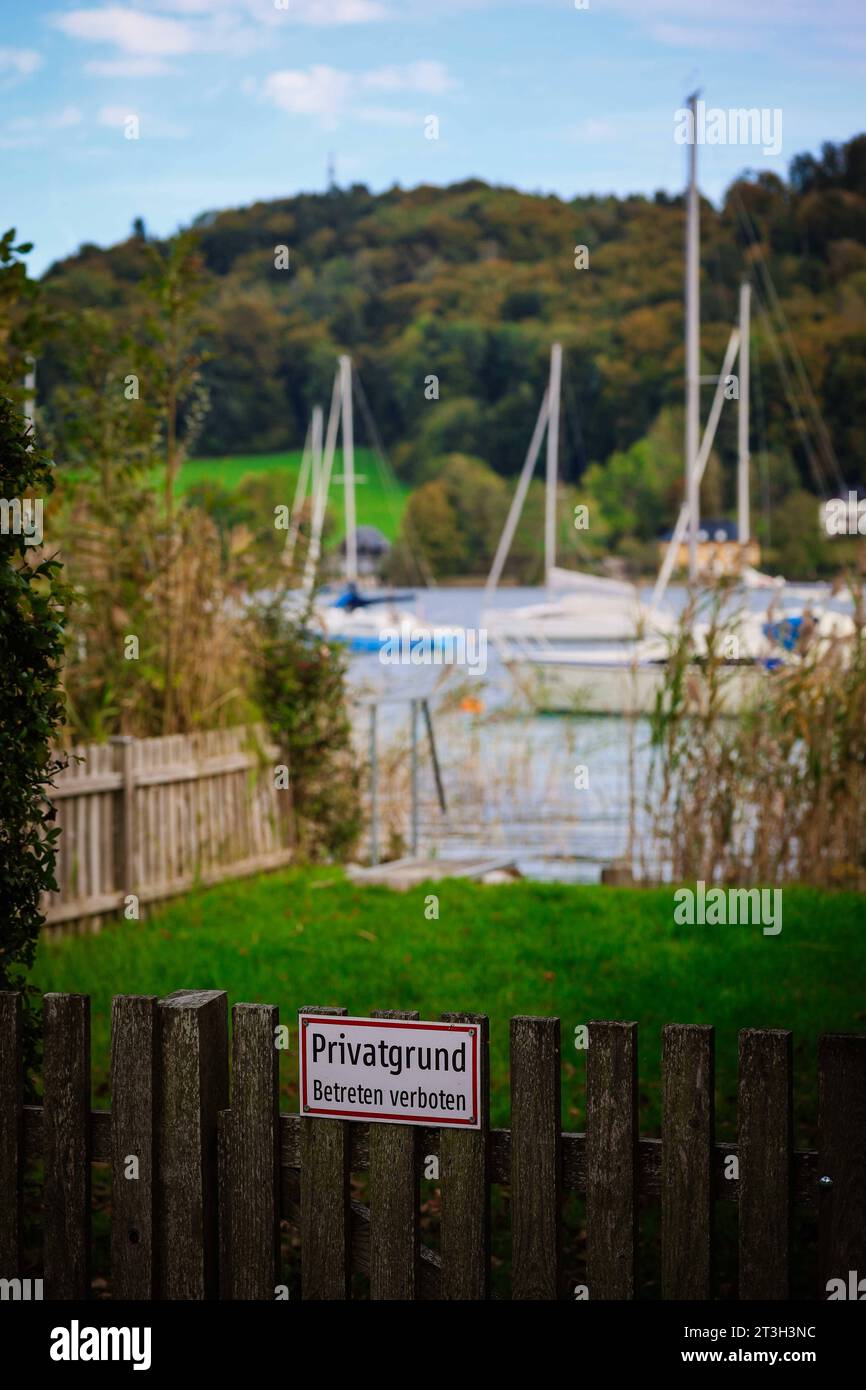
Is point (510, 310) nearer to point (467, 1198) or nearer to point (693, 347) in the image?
point (693, 347)

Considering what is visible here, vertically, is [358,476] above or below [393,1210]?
above

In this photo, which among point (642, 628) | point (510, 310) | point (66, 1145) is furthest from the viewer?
point (510, 310)

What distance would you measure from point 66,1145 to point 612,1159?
1.06 meters

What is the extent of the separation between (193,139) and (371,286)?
7911mm

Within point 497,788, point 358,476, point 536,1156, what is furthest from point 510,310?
point 536,1156

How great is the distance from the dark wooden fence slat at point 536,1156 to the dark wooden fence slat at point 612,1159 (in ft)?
0.21

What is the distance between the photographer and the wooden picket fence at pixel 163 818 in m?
8.10

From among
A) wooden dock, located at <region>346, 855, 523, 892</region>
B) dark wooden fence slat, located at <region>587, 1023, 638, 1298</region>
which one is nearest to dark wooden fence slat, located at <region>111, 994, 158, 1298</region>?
dark wooden fence slat, located at <region>587, 1023, 638, 1298</region>

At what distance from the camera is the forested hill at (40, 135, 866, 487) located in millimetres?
41688

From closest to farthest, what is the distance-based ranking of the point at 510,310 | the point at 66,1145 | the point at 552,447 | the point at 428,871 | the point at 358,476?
1. the point at 66,1145
2. the point at 428,871
3. the point at 552,447
4. the point at 358,476
5. the point at 510,310

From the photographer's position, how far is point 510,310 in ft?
160

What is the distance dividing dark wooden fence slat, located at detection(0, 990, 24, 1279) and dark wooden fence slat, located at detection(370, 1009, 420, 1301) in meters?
0.74

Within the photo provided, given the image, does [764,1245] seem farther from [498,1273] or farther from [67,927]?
[67,927]

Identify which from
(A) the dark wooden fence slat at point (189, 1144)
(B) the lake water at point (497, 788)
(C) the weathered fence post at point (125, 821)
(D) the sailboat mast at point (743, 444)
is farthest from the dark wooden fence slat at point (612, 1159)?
(D) the sailboat mast at point (743, 444)
